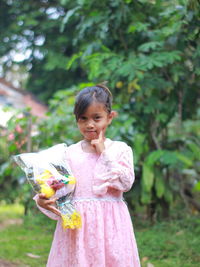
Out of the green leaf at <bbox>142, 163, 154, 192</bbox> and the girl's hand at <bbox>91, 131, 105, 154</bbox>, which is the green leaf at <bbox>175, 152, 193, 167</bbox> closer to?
the green leaf at <bbox>142, 163, 154, 192</bbox>

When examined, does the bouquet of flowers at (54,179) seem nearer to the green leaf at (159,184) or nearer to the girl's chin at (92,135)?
the girl's chin at (92,135)

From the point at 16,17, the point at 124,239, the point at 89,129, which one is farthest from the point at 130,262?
the point at 16,17

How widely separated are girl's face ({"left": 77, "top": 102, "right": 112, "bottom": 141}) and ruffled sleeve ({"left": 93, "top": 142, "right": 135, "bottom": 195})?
0.13 m

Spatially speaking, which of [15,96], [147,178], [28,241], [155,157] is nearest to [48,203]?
[28,241]

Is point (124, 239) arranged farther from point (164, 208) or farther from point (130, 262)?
point (164, 208)

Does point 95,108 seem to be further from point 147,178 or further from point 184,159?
point 147,178

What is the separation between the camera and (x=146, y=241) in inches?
174

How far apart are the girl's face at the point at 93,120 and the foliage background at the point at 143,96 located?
6.90 ft

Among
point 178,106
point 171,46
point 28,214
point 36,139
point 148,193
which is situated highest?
point 171,46

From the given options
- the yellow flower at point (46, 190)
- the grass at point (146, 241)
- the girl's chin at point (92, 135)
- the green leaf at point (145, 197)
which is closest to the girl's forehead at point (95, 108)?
the girl's chin at point (92, 135)

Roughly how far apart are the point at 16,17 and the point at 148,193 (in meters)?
8.02

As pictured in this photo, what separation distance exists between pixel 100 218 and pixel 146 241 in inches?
92.7

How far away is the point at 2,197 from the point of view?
21.4ft

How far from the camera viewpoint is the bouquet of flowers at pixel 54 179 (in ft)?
6.95
